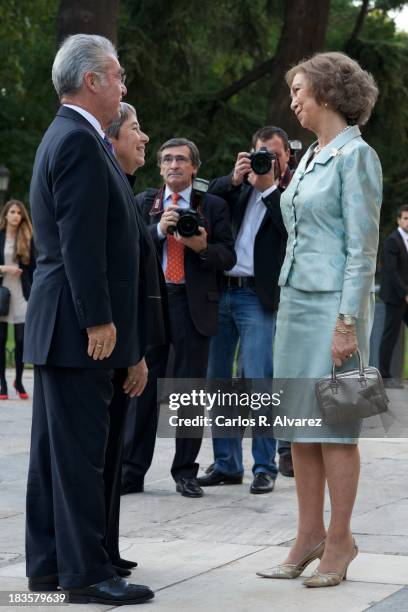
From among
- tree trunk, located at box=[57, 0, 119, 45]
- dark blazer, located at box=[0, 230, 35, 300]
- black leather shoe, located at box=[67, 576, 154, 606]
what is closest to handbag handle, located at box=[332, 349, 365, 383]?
black leather shoe, located at box=[67, 576, 154, 606]

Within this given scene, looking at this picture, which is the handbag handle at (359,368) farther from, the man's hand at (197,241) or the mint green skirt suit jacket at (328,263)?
the man's hand at (197,241)

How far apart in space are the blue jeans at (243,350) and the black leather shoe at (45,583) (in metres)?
2.78

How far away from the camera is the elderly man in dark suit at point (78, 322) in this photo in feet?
14.7

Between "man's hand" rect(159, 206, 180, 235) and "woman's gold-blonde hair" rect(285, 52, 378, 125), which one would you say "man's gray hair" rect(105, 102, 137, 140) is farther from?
"woman's gold-blonde hair" rect(285, 52, 378, 125)

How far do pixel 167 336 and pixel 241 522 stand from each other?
1.01 metres

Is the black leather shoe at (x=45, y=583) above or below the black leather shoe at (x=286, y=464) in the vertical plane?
above

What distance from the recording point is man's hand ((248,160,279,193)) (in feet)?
24.0

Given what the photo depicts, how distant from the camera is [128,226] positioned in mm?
4684

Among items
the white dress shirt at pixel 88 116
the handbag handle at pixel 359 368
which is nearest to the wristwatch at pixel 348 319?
the handbag handle at pixel 359 368

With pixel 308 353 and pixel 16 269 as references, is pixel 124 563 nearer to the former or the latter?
pixel 308 353

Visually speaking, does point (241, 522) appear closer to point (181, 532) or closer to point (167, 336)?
point (181, 532)

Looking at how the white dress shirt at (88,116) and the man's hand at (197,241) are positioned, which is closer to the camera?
the white dress shirt at (88,116)

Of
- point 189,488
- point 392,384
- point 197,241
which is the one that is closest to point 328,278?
point 197,241

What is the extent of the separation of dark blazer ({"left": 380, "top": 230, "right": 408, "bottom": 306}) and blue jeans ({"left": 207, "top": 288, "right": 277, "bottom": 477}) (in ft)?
22.7
